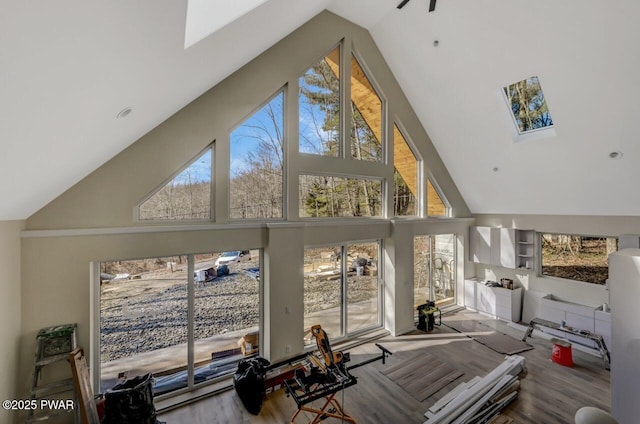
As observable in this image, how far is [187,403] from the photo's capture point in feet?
13.5

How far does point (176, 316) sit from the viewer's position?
4301 millimetres

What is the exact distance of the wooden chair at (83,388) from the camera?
3221 mm

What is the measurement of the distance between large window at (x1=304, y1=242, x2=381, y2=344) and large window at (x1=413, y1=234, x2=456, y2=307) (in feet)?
4.50

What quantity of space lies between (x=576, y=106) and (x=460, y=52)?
7.07 ft

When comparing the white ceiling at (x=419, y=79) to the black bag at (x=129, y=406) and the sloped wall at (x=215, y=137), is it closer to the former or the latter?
the sloped wall at (x=215, y=137)

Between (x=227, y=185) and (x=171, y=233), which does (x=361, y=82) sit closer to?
(x=227, y=185)

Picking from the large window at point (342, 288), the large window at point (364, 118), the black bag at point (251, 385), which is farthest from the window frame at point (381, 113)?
the black bag at point (251, 385)

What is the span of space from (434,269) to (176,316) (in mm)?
6292

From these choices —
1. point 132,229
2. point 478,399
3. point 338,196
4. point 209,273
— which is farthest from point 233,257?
point 478,399

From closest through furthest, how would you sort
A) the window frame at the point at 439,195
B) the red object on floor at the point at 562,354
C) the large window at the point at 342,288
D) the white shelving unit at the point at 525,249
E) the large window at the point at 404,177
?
the red object on floor at the point at 562,354 → the large window at the point at 342,288 → the large window at the point at 404,177 → the white shelving unit at the point at 525,249 → the window frame at the point at 439,195

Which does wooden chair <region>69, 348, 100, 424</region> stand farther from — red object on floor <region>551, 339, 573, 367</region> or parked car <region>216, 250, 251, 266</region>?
red object on floor <region>551, 339, 573, 367</region>

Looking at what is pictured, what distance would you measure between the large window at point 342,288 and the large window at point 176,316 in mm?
1131

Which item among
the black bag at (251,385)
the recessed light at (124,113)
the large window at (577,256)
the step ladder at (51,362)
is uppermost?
the recessed light at (124,113)

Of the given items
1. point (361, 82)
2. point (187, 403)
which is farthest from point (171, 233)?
point (361, 82)
